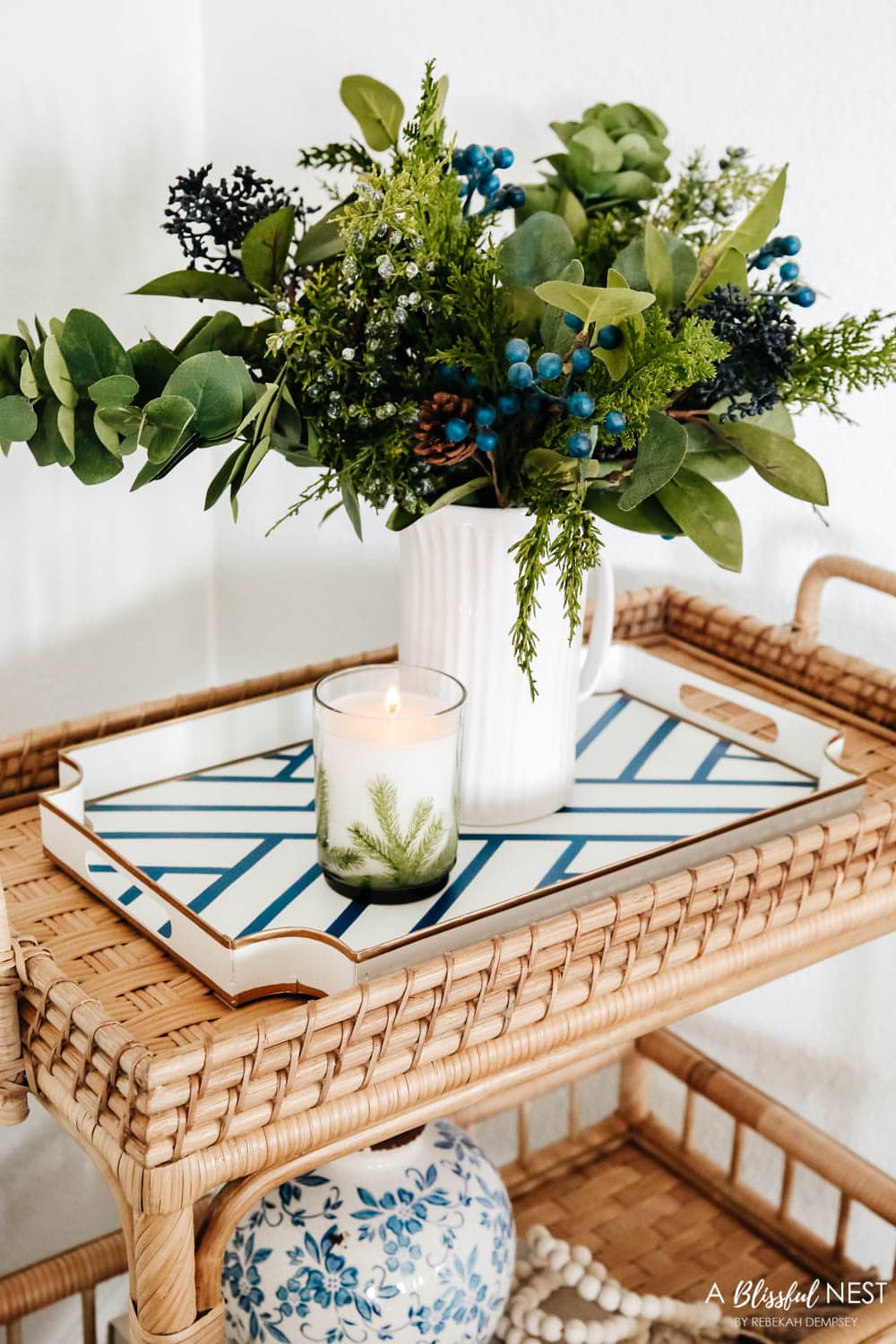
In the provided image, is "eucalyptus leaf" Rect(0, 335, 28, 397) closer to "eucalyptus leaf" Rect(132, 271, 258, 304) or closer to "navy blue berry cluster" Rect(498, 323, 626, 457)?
"eucalyptus leaf" Rect(132, 271, 258, 304)

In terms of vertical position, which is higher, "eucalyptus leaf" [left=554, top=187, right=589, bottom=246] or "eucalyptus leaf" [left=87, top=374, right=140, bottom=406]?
"eucalyptus leaf" [left=554, top=187, right=589, bottom=246]

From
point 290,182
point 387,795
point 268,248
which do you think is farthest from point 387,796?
point 290,182

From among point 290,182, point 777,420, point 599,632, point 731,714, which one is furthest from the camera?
point 290,182

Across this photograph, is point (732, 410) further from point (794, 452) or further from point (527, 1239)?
point (527, 1239)

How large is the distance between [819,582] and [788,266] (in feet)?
1.22

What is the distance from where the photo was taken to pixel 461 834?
2.68 feet

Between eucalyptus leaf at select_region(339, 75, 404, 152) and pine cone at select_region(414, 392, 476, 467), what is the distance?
0.27 meters

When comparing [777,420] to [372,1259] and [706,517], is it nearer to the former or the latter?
[706,517]

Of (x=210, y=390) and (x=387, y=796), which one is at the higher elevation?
(x=210, y=390)

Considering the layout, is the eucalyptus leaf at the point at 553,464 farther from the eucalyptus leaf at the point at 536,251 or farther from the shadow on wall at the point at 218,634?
the shadow on wall at the point at 218,634

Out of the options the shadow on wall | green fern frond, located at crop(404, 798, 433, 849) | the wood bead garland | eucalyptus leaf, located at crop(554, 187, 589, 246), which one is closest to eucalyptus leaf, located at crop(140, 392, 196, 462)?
green fern frond, located at crop(404, 798, 433, 849)

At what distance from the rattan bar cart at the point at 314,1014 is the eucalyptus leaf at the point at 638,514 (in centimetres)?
19

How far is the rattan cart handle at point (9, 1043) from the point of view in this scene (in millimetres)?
628

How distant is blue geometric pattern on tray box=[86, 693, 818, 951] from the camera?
2.39ft
